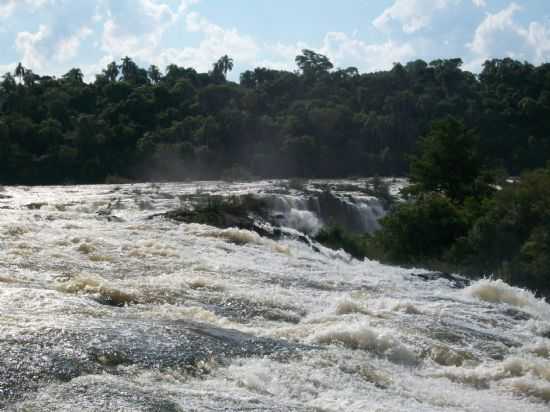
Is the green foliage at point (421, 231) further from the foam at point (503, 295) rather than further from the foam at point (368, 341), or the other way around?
the foam at point (368, 341)

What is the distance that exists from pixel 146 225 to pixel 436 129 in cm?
1509

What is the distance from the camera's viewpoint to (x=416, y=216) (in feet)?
83.8

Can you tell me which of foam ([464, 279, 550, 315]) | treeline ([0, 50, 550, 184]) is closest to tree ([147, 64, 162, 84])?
treeline ([0, 50, 550, 184])

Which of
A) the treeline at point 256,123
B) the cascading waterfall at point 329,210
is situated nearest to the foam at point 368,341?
the cascading waterfall at point 329,210

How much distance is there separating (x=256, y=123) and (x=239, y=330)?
57.4 m

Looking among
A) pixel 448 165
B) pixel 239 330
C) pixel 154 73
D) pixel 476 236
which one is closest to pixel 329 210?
pixel 448 165

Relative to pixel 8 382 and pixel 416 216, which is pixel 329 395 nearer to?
pixel 8 382

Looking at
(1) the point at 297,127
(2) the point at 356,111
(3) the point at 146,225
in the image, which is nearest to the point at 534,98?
(2) the point at 356,111

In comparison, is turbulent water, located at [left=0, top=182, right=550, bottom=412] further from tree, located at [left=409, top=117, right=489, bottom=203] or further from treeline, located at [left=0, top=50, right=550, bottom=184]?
treeline, located at [left=0, top=50, right=550, bottom=184]

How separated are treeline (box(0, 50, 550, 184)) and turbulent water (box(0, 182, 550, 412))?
131 feet

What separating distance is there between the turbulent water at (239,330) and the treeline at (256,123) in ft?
131

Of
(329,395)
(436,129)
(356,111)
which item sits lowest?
(329,395)

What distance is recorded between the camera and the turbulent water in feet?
28.7

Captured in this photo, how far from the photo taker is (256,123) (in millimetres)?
68562
